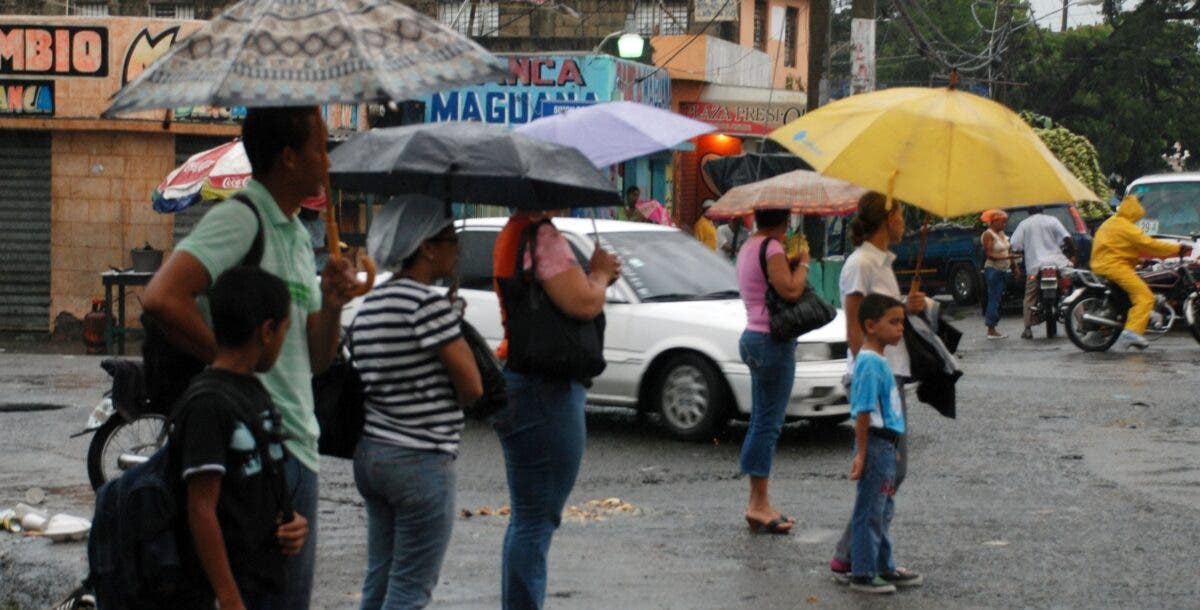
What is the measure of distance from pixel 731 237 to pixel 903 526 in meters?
16.7

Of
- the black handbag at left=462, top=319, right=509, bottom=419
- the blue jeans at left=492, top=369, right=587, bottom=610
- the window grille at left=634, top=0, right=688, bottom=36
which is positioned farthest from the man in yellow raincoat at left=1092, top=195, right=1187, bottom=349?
the window grille at left=634, top=0, right=688, bottom=36

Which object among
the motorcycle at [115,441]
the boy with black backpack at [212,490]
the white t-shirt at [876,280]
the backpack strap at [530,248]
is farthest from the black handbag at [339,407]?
the motorcycle at [115,441]

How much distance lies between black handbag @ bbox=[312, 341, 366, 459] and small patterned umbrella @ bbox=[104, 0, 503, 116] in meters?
1.14

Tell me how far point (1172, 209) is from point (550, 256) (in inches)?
806

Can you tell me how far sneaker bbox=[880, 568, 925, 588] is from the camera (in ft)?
25.8

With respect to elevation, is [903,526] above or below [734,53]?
below

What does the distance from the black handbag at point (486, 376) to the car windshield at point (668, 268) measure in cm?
749

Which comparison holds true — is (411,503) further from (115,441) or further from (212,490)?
(115,441)

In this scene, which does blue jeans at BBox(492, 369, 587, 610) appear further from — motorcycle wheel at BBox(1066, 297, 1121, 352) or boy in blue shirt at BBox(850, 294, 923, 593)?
motorcycle wheel at BBox(1066, 297, 1121, 352)

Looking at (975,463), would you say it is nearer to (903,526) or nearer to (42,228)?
(903,526)

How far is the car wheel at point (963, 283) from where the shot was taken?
99.5ft

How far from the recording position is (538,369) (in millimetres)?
5895

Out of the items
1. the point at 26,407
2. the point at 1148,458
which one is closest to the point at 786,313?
the point at 1148,458

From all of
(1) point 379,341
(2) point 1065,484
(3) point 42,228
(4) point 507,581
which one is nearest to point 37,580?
(4) point 507,581
